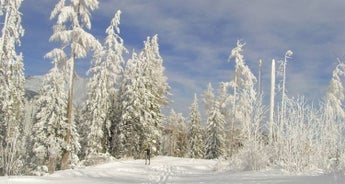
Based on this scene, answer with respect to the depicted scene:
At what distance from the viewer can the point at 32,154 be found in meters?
32.8

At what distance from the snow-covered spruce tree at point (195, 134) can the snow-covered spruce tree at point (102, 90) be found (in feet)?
63.7

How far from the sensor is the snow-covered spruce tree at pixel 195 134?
58.1m

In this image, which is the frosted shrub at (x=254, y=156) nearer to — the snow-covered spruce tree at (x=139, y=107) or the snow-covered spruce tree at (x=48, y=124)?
the snow-covered spruce tree at (x=48, y=124)

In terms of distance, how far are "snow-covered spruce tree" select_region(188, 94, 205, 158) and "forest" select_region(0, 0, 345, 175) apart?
38 centimetres

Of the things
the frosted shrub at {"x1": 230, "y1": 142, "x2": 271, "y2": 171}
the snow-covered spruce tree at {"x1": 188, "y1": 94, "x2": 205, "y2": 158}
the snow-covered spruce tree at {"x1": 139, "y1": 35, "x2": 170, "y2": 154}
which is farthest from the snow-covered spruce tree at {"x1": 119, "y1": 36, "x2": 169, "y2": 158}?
the frosted shrub at {"x1": 230, "y1": 142, "x2": 271, "y2": 171}

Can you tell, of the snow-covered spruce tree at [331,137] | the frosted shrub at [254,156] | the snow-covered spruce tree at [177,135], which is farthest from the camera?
the snow-covered spruce tree at [177,135]

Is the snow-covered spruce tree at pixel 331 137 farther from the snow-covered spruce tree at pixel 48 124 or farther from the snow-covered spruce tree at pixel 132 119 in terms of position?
the snow-covered spruce tree at pixel 132 119

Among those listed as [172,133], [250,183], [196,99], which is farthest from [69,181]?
[172,133]

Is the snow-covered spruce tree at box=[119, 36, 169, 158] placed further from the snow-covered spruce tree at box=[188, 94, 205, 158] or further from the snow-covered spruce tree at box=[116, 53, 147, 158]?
the snow-covered spruce tree at box=[188, 94, 205, 158]

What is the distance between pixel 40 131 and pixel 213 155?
25.9 metres

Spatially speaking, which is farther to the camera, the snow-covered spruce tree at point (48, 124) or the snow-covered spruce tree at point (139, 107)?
the snow-covered spruce tree at point (139, 107)

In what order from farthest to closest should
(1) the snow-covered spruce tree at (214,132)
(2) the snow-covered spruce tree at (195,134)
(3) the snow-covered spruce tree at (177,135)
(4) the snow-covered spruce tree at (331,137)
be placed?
(3) the snow-covered spruce tree at (177,135), (2) the snow-covered spruce tree at (195,134), (1) the snow-covered spruce tree at (214,132), (4) the snow-covered spruce tree at (331,137)

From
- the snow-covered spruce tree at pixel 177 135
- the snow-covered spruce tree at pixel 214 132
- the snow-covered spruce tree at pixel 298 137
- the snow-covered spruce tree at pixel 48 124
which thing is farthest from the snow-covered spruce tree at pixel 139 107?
the snow-covered spruce tree at pixel 298 137

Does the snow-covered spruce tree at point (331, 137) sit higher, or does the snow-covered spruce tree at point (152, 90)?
the snow-covered spruce tree at point (152, 90)
